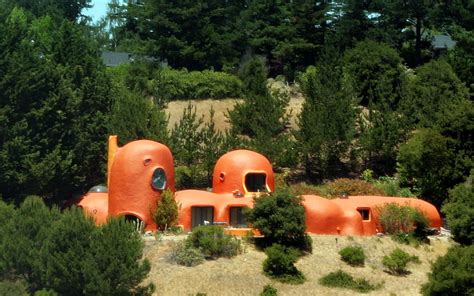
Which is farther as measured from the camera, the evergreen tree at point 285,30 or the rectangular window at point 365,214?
the evergreen tree at point 285,30

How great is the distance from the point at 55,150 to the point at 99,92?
290 inches

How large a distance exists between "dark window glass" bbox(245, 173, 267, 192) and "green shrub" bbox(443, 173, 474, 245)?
1024cm

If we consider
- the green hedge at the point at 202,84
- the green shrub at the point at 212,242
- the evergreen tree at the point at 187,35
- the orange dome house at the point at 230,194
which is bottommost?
the green shrub at the point at 212,242

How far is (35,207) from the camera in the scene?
3409 cm

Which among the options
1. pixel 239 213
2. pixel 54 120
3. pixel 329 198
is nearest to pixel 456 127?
pixel 329 198

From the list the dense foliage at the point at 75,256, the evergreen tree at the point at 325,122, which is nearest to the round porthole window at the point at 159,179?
the dense foliage at the point at 75,256

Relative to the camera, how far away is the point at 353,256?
38062mm

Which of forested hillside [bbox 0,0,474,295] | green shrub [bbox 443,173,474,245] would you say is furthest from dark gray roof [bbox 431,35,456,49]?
green shrub [bbox 443,173,474,245]

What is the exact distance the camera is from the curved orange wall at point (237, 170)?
42125mm

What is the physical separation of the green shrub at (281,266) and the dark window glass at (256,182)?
660cm

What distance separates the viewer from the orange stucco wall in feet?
131

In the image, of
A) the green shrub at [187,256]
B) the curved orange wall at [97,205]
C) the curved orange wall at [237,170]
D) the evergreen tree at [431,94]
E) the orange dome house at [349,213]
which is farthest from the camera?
the evergreen tree at [431,94]

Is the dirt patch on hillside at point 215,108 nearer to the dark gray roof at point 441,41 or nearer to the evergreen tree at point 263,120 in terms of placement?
the evergreen tree at point 263,120

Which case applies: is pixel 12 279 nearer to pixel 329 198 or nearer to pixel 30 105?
pixel 30 105
